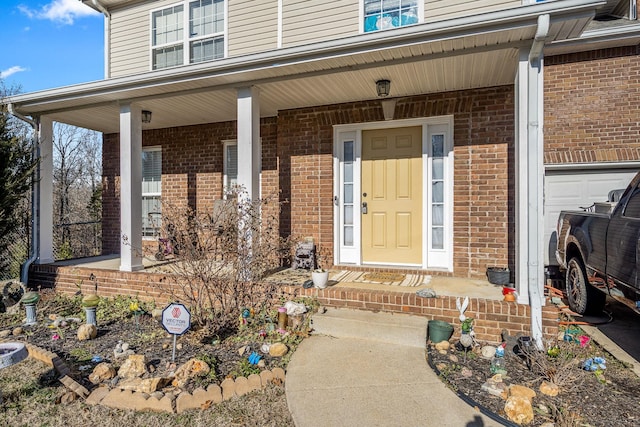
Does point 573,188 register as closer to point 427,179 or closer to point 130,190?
point 427,179

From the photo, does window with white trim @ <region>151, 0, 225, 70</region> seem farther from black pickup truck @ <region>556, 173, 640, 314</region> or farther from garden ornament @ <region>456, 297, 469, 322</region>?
black pickup truck @ <region>556, 173, 640, 314</region>

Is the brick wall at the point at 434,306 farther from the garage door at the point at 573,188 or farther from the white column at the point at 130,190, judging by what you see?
the garage door at the point at 573,188

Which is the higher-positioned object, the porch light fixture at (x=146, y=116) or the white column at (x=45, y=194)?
the porch light fixture at (x=146, y=116)

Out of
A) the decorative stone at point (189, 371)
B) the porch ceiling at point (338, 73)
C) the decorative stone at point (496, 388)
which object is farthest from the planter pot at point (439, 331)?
the porch ceiling at point (338, 73)

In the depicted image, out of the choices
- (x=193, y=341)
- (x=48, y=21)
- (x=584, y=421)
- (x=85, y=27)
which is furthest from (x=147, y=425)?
(x=48, y=21)

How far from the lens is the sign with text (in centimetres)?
329

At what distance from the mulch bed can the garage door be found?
3.52 meters

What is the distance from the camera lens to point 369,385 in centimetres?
285

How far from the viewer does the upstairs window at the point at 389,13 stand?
18.4 feet

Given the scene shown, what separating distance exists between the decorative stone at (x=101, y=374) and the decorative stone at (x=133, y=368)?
0.07 m

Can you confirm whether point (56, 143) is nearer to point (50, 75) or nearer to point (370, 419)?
point (50, 75)

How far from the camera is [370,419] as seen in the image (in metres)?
2.44

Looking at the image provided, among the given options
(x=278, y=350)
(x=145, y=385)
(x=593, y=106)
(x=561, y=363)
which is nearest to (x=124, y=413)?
(x=145, y=385)

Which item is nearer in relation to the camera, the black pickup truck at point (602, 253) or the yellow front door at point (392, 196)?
the black pickup truck at point (602, 253)
